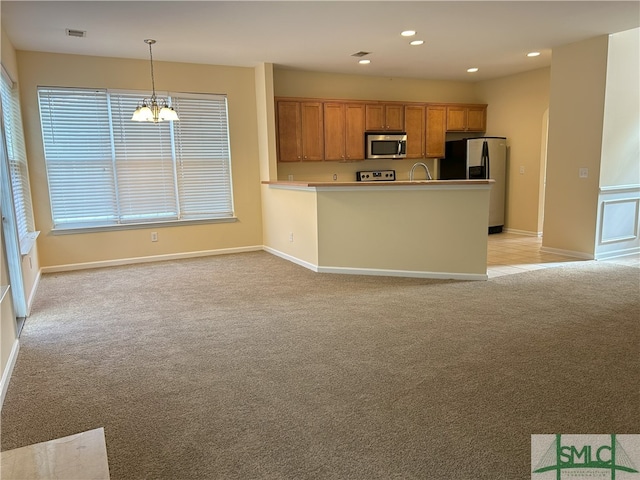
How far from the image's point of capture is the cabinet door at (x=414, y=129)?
301 inches

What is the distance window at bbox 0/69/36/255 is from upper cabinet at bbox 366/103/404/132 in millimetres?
4752

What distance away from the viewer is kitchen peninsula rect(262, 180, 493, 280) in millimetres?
4723

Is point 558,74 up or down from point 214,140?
up

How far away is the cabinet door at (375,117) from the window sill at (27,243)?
4.91 m

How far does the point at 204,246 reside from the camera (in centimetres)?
649

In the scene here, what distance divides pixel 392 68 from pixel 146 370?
5715mm

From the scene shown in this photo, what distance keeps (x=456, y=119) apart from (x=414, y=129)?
2.86ft

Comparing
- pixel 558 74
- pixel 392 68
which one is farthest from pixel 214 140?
pixel 558 74

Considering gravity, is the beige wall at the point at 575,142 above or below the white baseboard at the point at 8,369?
above

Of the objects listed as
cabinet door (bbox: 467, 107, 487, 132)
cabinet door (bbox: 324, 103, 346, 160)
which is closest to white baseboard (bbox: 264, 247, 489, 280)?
cabinet door (bbox: 324, 103, 346, 160)

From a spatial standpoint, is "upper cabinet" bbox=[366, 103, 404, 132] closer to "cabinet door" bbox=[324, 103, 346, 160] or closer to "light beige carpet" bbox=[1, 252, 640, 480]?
"cabinet door" bbox=[324, 103, 346, 160]

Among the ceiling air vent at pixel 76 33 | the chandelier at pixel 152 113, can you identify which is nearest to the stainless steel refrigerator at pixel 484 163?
the chandelier at pixel 152 113

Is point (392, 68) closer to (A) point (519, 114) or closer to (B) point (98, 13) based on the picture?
(A) point (519, 114)

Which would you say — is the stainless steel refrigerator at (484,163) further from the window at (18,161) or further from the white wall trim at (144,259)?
the window at (18,161)
